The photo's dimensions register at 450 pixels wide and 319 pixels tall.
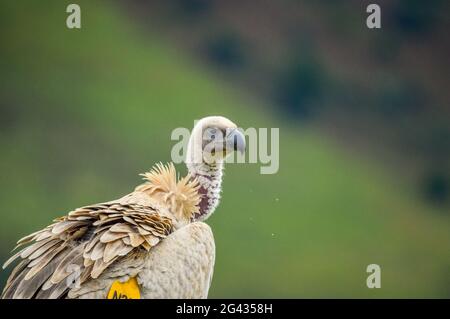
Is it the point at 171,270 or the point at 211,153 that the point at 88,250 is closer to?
the point at 171,270

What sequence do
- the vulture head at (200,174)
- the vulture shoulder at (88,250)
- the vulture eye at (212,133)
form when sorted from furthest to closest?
the vulture eye at (212,133)
the vulture head at (200,174)
the vulture shoulder at (88,250)

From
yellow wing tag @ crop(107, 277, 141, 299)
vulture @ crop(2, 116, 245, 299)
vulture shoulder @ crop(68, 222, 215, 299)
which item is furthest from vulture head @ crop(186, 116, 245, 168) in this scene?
yellow wing tag @ crop(107, 277, 141, 299)

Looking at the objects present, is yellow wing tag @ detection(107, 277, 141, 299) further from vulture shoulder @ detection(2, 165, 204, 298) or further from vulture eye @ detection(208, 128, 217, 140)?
vulture eye @ detection(208, 128, 217, 140)

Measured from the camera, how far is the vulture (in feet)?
15.5

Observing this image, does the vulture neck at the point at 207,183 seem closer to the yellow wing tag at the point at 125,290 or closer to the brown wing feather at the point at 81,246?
the brown wing feather at the point at 81,246

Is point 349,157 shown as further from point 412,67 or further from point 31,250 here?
point 31,250

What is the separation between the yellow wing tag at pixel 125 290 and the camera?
472 centimetres

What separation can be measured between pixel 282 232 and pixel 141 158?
1741 mm

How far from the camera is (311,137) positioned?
11523mm

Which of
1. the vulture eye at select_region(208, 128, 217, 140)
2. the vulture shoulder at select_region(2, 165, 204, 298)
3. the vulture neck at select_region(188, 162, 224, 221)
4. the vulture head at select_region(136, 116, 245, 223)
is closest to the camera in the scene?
the vulture shoulder at select_region(2, 165, 204, 298)

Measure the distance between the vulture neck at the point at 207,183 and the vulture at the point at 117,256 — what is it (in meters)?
0.49

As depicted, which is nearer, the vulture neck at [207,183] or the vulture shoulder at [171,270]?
the vulture shoulder at [171,270]

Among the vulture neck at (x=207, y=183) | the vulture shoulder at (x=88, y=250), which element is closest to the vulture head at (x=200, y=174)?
the vulture neck at (x=207, y=183)
